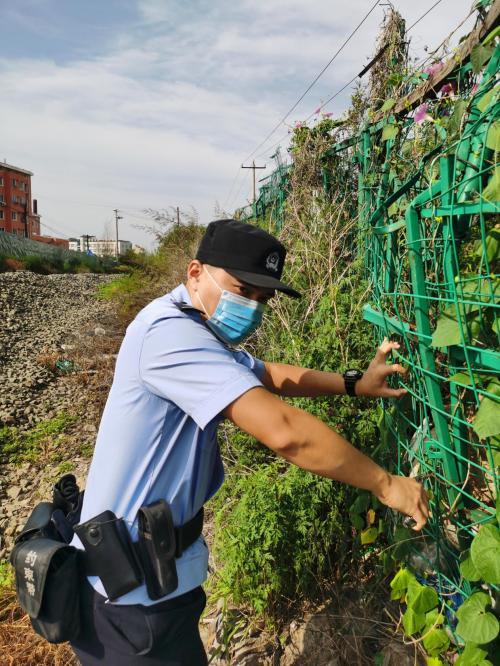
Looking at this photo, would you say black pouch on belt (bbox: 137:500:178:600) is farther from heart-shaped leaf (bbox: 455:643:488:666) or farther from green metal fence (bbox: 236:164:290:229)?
green metal fence (bbox: 236:164:290:229)

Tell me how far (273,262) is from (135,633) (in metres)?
1.20

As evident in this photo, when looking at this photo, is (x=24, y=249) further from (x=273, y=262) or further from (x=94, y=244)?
(x=94, y=244)

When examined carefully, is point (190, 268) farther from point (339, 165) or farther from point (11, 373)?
point (11, 373)

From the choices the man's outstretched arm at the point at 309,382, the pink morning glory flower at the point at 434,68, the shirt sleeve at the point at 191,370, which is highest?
the pink morning glory flower at the point at 434,68

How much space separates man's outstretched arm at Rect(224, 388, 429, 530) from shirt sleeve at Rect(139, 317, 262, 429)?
4cm

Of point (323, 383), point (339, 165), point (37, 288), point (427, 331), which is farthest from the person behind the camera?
point (37, 288)

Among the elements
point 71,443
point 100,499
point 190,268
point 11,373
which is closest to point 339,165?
point 71,443

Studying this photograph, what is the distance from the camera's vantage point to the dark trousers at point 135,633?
1673 millimetres

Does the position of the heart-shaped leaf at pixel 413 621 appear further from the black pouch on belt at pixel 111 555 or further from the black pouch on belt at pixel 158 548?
Result: the black pouch on belt at pixel 111 555

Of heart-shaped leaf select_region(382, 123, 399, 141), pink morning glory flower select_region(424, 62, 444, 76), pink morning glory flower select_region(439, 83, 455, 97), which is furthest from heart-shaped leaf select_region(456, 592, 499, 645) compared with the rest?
heart-shaped leaf select_region(382, 123, 399, 141)

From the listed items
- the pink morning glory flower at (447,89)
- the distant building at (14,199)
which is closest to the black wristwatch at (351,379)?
the pink morning glory flower at (447,89)

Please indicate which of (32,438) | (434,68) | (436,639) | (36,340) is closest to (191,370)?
(436,639)

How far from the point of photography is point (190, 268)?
181cm

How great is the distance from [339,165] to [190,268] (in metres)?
5.51
